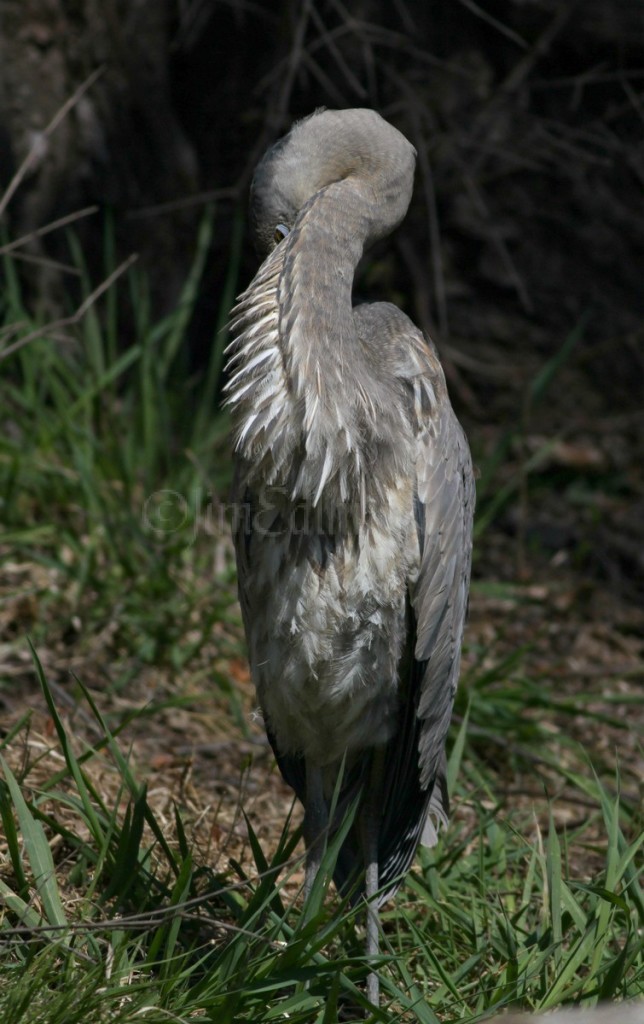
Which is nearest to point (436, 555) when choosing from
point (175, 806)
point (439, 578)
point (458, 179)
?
point (439, 578)

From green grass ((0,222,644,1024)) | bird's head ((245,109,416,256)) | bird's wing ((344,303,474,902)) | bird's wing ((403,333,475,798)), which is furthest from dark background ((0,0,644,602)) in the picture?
bird's wing ((403,333,475,798))

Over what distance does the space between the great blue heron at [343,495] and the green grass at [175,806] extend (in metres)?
0.27

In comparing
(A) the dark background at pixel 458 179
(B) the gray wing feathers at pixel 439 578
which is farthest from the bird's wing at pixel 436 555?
(A) the dark background at pixel 458 179

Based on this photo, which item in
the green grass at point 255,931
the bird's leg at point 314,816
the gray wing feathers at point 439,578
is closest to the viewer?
the green grass at point 255,931

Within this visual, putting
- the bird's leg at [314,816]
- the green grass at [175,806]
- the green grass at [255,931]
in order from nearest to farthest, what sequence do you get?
the green grass at [255,931] < the green grass at [175,806] < the bird's leg at [314,816]

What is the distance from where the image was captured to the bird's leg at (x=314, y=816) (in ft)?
10.6

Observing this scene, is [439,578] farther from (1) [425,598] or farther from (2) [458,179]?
(2) [458,179]

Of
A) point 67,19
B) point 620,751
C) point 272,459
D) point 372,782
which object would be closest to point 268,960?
point 372,782

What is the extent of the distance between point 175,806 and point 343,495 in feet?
3.08

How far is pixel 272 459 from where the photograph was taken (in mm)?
2912

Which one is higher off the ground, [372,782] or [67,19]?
[67,19]

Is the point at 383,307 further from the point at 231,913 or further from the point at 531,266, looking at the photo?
the point at 531,266

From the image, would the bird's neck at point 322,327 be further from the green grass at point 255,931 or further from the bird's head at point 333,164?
the green grass at point 255,931

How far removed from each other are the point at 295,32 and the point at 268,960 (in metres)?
3.74
